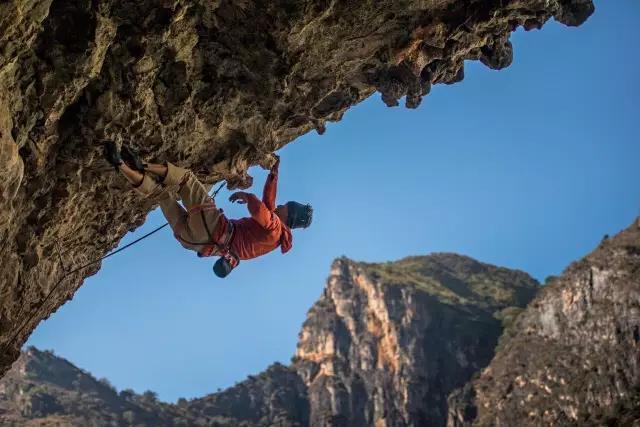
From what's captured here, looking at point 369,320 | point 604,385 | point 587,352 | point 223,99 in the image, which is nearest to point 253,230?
point 223,99

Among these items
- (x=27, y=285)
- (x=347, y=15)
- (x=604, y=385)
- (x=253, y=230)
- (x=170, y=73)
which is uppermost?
(x=604, y=385)

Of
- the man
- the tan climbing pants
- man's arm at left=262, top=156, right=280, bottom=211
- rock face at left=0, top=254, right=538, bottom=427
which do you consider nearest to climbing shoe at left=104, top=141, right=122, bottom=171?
the man

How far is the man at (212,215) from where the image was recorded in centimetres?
657

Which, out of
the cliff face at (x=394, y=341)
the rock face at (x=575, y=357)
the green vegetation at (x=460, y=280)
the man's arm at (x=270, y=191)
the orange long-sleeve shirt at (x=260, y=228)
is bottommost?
the orange long-sleeve shirt at (x=260, y=228)

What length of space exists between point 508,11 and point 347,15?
2.50 meters

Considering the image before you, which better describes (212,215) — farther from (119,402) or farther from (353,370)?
(353,370)

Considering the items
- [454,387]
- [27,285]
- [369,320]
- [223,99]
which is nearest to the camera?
[27,285]

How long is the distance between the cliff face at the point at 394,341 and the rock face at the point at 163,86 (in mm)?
55688

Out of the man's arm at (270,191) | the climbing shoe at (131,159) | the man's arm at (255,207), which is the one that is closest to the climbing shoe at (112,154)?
the climbing shoe at (131,159)

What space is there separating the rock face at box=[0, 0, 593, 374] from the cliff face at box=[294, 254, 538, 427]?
5569cm

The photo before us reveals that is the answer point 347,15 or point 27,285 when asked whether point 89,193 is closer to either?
point 27,285

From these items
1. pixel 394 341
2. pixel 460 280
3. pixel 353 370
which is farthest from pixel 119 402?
pixel 460 280

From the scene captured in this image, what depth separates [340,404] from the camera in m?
64.2

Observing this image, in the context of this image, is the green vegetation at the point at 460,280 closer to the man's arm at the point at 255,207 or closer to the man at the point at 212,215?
the man at the point at 212,215
